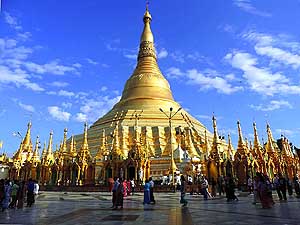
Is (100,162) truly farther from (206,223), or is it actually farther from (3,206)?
(206,223)

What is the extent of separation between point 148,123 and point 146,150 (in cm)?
1471

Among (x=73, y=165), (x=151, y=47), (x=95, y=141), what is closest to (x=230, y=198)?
(x=73, y=165)

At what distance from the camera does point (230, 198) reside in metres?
16.2

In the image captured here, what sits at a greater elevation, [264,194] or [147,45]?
[147,45]

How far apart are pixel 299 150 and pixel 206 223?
219 ft

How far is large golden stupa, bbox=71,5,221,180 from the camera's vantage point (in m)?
43.3

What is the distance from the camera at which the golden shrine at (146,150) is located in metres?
33.4

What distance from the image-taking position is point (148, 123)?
5053 cm

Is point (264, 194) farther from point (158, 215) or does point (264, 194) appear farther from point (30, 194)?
point (30, 194)

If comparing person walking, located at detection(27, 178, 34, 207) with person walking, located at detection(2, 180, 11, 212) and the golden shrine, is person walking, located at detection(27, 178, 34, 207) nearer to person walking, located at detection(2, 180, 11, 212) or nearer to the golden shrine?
person walking, located at detection(2, 180, 11, 212)

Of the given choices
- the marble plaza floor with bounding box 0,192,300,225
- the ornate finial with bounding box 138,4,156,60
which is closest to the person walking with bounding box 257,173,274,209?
the marble plaza floor with bounding box 0,192,300,225

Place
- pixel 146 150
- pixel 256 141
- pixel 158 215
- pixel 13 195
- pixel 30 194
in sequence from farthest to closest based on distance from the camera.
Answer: pixel 256 141 → pixel 146 150 → pixel 30 194 → pixel 13 195 → pixel 158 215

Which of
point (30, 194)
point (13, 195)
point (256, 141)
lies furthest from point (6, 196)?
point (256, 141)

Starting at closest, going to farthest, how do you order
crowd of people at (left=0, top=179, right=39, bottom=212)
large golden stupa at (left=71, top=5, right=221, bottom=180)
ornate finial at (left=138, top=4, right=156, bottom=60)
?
1. crowd of people at (left=0, top=179, right=39, bottom=212)
2. large golden stupa at (left=71, top=5, right=221, bottom=180)
3. ornate finial at (left=138, top=4, right=156, bottom=60)
